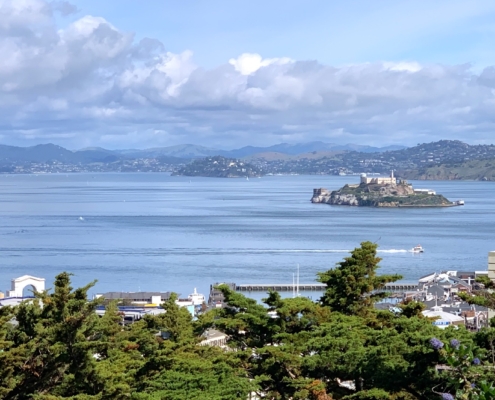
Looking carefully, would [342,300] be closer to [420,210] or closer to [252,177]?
[420,210]

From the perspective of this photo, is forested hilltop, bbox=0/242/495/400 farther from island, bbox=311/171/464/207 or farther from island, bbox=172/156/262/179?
island, bbox=172/156/262/179

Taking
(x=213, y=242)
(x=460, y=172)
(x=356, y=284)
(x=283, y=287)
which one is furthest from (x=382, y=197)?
(x=460, y=172)

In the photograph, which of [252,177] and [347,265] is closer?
[347,265]

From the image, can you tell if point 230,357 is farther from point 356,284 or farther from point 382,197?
point 382,197

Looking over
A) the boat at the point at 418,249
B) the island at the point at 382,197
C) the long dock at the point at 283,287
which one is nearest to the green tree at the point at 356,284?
the long dock at the point at 283,287

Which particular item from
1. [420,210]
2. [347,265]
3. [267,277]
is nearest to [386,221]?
[420,210]

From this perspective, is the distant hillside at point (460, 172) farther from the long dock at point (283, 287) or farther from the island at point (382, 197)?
the long dock at point (283, 287)

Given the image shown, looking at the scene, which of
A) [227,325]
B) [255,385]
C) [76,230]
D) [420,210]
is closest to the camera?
[255,385]
